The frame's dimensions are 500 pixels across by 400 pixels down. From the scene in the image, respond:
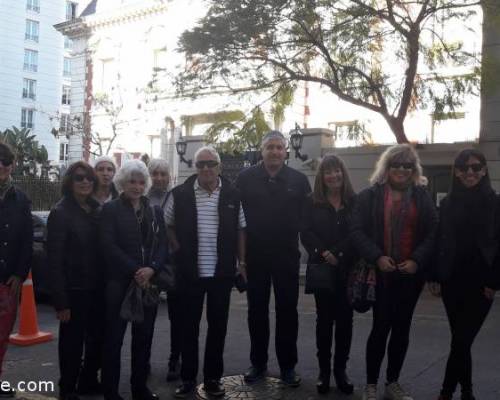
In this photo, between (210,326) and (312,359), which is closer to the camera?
(210,326)

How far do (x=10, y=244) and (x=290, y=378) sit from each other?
8.47 feet

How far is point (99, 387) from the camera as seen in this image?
5086 millimetres

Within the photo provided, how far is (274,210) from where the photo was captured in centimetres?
532

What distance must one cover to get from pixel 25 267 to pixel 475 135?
1314 centimetres

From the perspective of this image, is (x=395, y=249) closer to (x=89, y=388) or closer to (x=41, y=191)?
(x=89, y=388)

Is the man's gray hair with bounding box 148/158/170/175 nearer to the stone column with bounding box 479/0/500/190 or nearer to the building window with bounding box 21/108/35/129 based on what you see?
the stone column with bounding box 479/0/500/190

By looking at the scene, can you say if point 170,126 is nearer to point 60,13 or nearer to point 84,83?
point 84,83

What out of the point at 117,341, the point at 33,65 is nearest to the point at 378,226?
the point at 117,341

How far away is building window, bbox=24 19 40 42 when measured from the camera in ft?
186

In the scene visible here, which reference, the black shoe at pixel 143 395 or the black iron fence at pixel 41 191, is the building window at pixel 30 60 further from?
the black shoe at pixel 143 395

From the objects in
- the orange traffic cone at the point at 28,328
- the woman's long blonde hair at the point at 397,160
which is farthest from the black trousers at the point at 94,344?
the woman's long blonde hair at the point at 397,160

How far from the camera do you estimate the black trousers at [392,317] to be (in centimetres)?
465

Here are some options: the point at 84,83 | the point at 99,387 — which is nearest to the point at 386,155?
the point at 99,387

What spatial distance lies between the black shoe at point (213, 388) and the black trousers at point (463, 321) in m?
1.75
